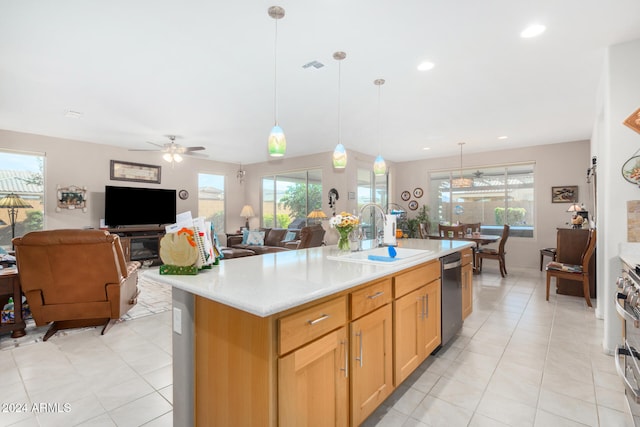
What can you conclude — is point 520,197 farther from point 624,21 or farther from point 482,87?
point 624,21

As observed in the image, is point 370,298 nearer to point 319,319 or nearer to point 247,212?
point 319,319

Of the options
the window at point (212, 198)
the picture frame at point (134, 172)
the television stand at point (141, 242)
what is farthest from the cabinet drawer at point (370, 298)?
the window at point (212, 198)

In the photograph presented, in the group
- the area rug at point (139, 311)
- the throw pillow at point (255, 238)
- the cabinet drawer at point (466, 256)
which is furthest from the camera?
the throw pillow at point (255, 238)

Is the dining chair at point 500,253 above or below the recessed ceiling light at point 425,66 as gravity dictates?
below

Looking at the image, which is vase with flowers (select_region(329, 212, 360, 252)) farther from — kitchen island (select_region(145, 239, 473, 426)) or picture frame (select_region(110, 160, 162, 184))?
picture frame (select_region(110, 160, 162, 184))

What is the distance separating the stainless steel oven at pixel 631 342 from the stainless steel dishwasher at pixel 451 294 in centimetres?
106

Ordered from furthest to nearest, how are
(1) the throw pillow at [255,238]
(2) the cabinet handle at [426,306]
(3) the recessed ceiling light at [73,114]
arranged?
(1) the throw pillow at [255,238] → (3) the recessed ceiling light at [73,114] → (2) the cabinet handle at [426,306]

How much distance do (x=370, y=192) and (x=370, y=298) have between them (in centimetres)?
632

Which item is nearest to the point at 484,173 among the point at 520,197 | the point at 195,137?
the point at 520,197

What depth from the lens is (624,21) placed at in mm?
2258

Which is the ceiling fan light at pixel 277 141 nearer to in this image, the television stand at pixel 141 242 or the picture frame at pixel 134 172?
the television stand at pixel 141 242

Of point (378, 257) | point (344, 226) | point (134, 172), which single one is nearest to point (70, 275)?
point (344, 226)

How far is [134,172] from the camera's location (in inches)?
265

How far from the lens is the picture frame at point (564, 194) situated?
19.4ft
